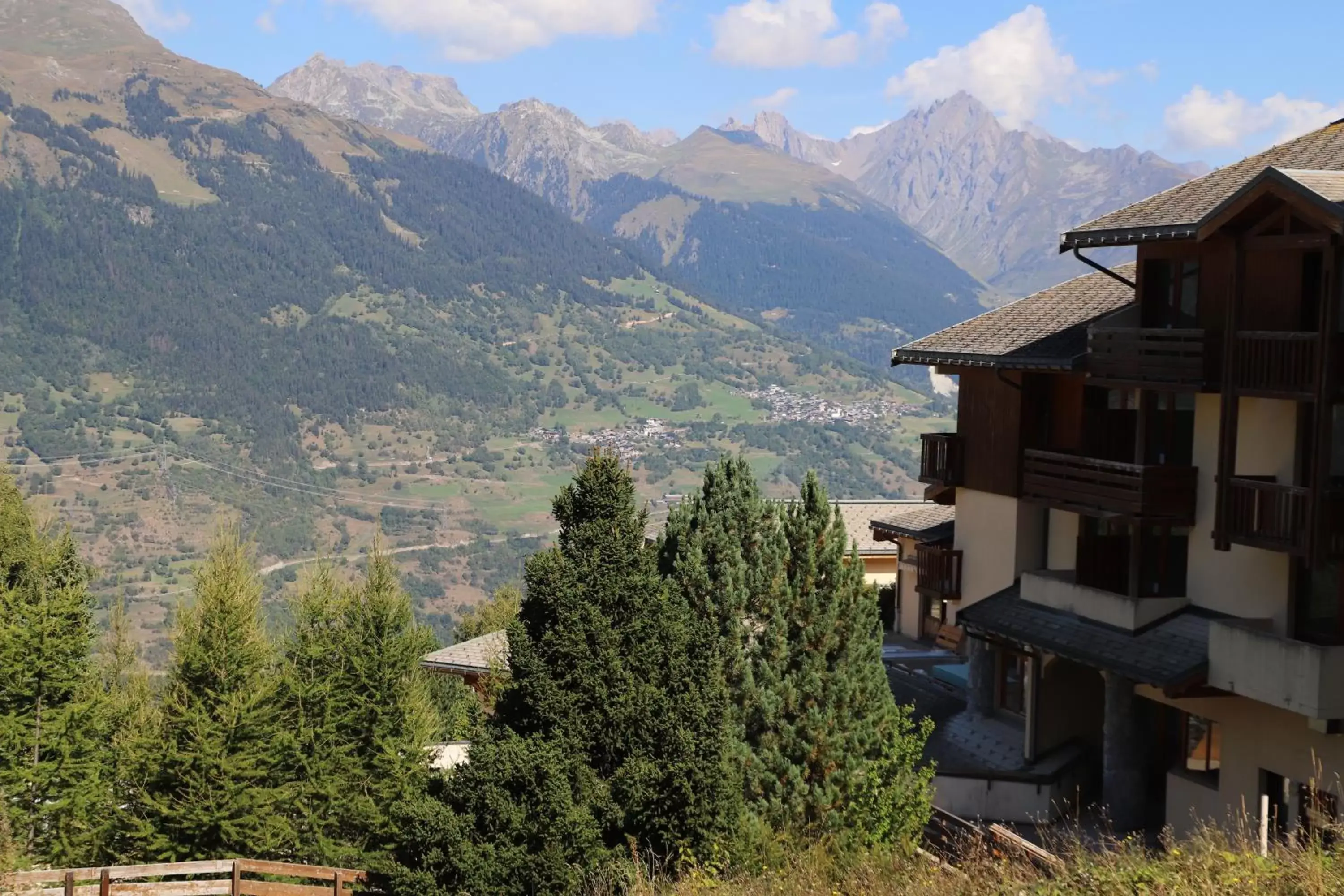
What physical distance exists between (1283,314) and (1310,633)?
3.75 metres

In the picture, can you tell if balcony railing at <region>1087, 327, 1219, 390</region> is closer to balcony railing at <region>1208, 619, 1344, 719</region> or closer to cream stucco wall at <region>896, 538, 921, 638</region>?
balcony railing at <region>1208, 619, 1344, 719</region>

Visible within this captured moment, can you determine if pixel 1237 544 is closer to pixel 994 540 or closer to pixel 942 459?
pixel 994 540

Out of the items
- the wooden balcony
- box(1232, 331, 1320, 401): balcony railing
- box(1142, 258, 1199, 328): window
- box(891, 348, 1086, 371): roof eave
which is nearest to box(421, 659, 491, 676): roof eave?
box(891, 348, 1086, 371): roof eave

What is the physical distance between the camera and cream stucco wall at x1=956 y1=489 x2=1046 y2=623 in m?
24.0

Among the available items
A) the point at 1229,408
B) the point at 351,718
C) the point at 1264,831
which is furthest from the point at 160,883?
the point at 1229,408

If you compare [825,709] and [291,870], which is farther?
[291,870]

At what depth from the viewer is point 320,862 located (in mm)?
22750

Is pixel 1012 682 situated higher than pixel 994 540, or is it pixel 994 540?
pixel 994 540

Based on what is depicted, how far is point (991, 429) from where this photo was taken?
24547 mm

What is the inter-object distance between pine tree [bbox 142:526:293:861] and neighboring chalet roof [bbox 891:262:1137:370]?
37.7 feet

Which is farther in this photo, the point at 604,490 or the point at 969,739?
the point at 969,739

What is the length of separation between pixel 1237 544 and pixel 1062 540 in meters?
5.02

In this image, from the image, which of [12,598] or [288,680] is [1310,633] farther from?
[12,598]

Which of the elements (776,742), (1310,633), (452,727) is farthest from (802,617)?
Result: (452,727)
